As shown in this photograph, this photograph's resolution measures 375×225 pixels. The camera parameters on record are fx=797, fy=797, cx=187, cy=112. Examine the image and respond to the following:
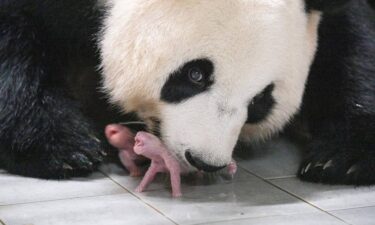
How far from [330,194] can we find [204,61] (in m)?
0.55

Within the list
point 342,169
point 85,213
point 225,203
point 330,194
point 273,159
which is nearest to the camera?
point 85,213

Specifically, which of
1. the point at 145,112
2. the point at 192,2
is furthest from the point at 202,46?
the point at 145,112

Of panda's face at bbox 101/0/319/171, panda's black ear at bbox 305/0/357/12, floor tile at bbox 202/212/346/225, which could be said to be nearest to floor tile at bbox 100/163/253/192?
panda's face at bbox 101/0/319/171

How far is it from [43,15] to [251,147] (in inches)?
34.0

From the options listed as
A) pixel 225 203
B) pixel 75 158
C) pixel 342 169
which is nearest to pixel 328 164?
pixel 342 169

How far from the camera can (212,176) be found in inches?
97.9

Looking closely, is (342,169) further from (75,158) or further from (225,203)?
(75,158)

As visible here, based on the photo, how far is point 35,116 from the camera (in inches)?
97.4

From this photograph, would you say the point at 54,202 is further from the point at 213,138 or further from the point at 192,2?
the point at 192,2

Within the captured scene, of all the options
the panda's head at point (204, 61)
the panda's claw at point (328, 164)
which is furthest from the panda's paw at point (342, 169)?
the panda's head at point (204, 61)

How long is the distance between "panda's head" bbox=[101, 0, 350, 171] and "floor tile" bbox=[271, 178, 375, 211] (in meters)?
0.26

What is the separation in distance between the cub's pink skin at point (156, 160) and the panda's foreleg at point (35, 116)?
187mm

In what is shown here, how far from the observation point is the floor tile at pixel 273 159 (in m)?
2.57

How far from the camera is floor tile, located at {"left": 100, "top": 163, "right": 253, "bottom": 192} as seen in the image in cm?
238
